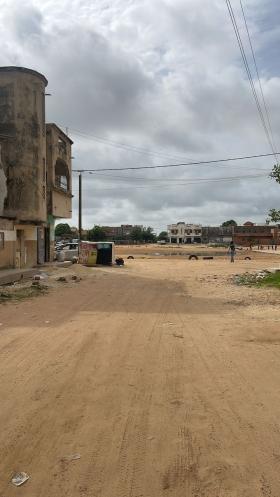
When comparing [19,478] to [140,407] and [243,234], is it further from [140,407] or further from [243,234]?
[243,234]

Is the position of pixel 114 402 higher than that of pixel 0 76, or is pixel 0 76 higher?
pixel 0 76

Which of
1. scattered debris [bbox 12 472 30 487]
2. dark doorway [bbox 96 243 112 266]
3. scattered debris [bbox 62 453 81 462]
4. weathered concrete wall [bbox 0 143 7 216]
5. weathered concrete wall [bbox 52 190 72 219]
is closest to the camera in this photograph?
scattered debris [bbox 12 472 30 487]

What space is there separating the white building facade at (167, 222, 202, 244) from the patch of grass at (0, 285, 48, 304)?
147 metres

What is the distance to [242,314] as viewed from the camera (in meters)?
13.4

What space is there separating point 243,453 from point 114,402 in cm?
180

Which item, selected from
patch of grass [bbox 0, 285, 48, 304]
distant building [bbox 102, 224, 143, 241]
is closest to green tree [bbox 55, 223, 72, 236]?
distant building [bbox 102, 224, 143, 241]

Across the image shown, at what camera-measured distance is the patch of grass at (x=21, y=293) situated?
1673 centimetres

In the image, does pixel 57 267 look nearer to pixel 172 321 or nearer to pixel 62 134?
pixel 62 134

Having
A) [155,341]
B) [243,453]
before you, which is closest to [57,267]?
[155,341]

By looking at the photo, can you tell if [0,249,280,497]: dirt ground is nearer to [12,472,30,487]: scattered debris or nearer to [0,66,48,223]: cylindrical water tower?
[12,472,30,487]: scattered debris

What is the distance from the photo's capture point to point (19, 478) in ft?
13.8

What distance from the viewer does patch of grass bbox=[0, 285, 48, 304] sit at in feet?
54.9

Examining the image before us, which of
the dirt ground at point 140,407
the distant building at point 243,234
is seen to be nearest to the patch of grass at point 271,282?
the dirt ground at point 140,407

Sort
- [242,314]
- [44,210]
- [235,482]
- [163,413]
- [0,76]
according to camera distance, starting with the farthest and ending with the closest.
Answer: [44,210]
[0,76]
[242,314]
[163,413]
[235,482]
